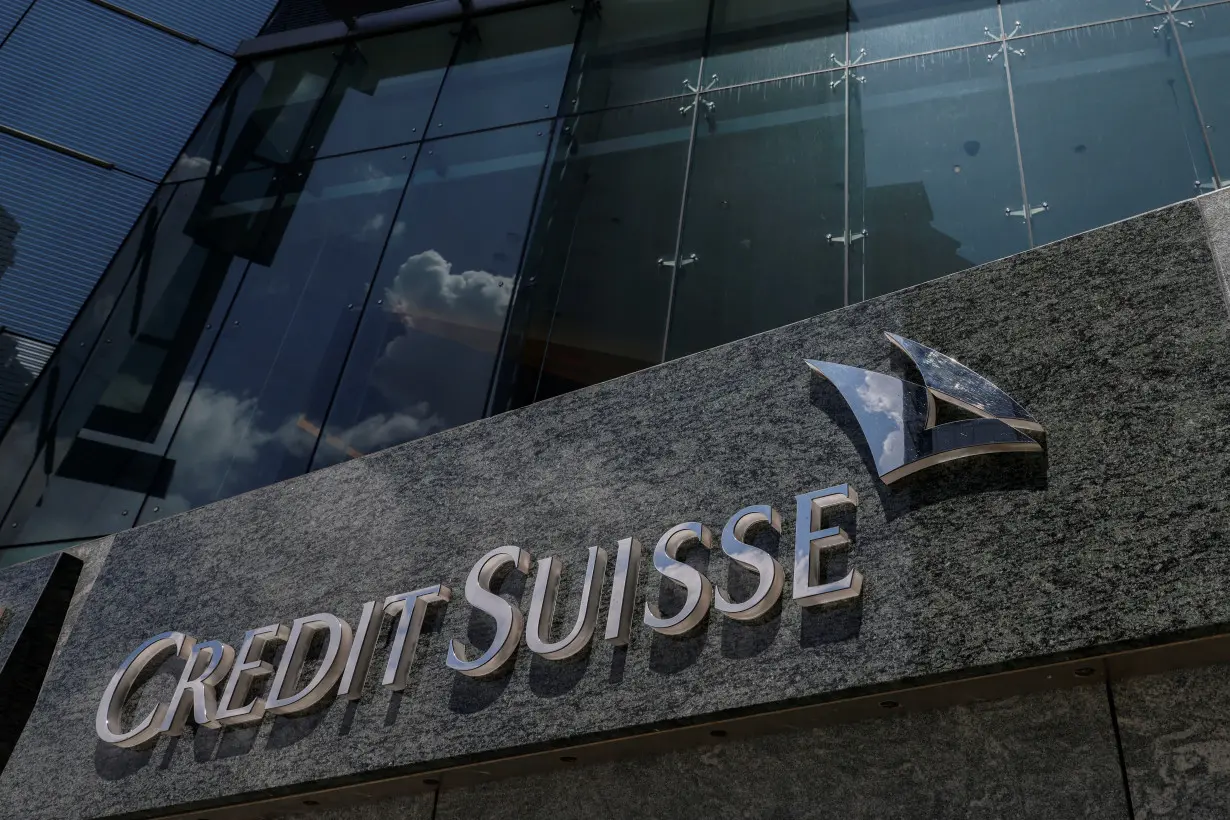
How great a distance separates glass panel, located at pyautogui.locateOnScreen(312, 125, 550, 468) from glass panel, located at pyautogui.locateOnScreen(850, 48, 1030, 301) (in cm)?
318

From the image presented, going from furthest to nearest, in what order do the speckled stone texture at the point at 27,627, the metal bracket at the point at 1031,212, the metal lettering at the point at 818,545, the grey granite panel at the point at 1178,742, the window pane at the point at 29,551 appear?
the window pane at the point at 29,551 < the metal bracket at the point at 1031,212 < the speckled stone texture at the point at 27,627 < the metal lettering at the point at 818,545 < the grey granite panel at the point at 1178,742

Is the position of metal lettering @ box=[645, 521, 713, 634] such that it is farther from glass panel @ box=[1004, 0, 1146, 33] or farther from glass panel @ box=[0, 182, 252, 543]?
glass panel @ box=[0, 182, 252, 543]

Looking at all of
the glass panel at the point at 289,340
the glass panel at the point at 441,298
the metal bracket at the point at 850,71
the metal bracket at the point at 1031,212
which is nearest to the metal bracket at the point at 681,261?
the glass panel at the point at 441,298

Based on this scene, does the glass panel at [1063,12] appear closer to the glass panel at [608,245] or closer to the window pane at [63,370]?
the glass panel at [608,245]

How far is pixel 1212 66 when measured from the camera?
9.54 metres

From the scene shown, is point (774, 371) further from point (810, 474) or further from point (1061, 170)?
point (1061, 170)

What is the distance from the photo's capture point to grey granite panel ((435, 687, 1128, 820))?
5.34 m

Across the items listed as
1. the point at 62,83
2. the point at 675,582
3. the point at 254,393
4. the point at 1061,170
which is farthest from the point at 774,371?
the point at 62,83

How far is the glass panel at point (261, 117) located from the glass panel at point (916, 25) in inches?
245

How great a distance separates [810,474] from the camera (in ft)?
20.7

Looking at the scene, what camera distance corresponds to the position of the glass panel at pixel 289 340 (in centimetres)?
1133

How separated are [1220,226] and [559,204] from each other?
6.69m

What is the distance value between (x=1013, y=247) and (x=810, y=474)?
3.79m

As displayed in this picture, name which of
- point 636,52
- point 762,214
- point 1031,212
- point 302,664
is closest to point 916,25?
point 762,214
